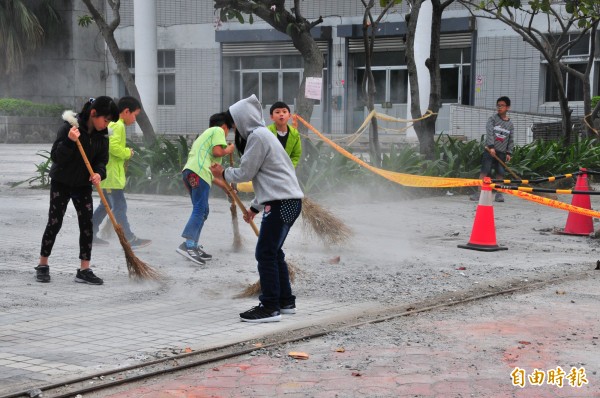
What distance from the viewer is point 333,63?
33469 millimetres

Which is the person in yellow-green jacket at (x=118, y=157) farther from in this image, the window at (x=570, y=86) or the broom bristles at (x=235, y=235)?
the window at (x=570, y=86)

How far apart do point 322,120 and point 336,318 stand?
87.2 feet

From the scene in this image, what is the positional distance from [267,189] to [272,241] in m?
0.36

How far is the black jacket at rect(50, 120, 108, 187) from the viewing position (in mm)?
7918

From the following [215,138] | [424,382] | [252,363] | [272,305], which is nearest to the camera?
[424,382]

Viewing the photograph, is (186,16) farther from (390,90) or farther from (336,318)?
(336,318)

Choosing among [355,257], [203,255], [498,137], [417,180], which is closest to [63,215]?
[203,255]

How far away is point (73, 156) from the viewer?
7949 mm

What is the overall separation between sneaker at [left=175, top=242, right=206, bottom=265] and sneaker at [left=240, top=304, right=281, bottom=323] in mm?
2355

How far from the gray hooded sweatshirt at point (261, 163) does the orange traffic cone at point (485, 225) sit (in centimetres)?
382

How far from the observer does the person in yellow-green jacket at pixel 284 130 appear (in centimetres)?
927

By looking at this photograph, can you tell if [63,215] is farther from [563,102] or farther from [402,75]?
[402,75]

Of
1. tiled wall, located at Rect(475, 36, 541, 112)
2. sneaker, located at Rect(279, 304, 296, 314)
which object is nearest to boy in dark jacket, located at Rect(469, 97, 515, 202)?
sneaker, located at Rect(279, 304, 296, 314)

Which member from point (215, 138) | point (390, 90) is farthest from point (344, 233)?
point (390, 90)
